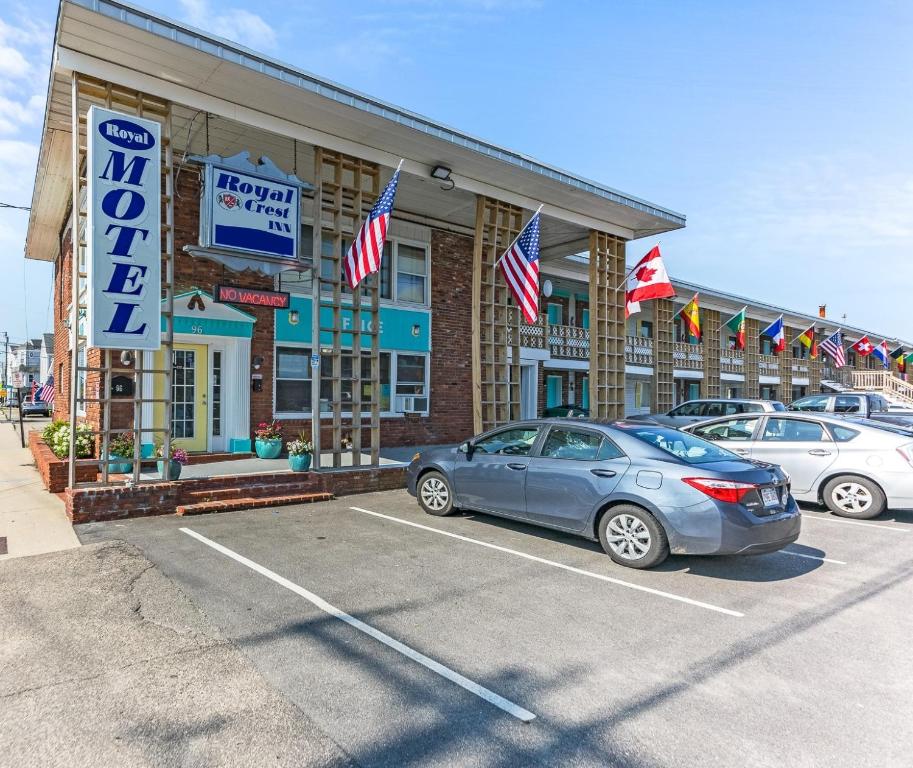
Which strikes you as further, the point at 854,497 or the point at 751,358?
the point at 751,358

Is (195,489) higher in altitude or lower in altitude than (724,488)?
lower

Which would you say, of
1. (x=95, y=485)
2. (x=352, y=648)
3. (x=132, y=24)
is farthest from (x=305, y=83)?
(x=352, y=648)

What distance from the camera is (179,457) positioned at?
347 inches

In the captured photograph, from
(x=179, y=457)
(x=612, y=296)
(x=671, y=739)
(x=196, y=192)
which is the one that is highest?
(x=196, y=192)

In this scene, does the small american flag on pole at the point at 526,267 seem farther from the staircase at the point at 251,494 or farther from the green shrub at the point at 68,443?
the green shrub at the point at 68,443

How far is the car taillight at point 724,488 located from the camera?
534 centimetres

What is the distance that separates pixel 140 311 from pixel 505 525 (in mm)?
5466

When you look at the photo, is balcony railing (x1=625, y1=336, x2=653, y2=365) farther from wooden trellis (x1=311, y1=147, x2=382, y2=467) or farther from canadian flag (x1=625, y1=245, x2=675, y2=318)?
wooden trellis (x1=311, y1=147, x2=382, y2=467)

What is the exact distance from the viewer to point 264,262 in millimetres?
9359

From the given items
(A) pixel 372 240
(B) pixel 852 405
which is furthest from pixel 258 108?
(B) pixel 852 405

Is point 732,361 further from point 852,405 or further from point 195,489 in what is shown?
point 195,489

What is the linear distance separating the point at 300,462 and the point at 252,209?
13.2 feet

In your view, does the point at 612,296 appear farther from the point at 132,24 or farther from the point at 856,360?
the point at 856,360

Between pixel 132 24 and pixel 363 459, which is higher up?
pixel 132 24
